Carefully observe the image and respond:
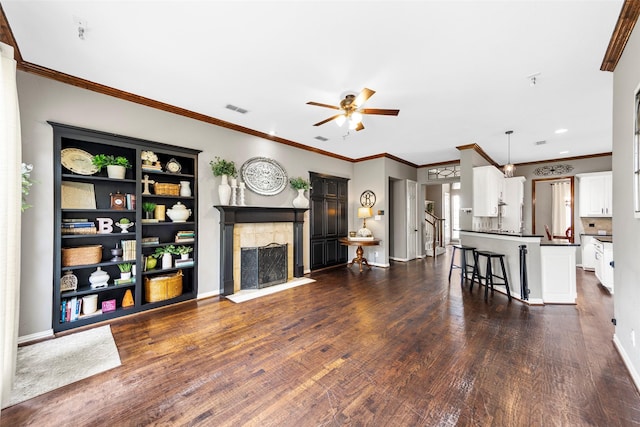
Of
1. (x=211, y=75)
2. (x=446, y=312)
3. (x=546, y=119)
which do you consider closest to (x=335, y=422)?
(x=446, y=312)

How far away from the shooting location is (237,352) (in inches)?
94.8

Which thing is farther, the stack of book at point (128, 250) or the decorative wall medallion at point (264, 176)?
the decorative wall medallion at point (264, 176)

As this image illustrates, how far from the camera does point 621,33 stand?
201 centimetres

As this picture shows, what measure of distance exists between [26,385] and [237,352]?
1548mm

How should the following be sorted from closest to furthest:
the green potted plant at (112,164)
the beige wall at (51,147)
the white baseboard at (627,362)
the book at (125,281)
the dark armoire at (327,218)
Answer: the white baseboard at (627,362) < the beige wall at (51,147) < the green potted plant at (112,164) < the book at (125,281) < the dark armoire at (327,218)

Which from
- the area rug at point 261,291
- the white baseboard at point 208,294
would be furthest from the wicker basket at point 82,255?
the area rug at point 261,291

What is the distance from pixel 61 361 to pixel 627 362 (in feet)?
16.1

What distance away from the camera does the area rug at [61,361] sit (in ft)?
6.34

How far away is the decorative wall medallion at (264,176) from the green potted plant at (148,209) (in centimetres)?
144

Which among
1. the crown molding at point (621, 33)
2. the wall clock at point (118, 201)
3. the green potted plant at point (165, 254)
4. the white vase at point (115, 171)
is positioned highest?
the crown molding at point (621, 33)

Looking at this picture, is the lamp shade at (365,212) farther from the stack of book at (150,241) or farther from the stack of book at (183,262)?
the stack of book at (150,241)

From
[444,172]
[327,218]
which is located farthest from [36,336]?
[444,172]

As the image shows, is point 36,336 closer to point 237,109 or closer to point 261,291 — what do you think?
point 261,291

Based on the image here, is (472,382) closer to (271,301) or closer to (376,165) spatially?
(271,301)
